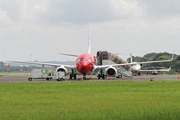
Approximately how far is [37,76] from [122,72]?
84.0 feet

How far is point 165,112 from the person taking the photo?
896cm

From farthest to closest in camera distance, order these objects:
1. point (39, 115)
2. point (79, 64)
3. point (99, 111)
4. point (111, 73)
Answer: point (111, 73) < point (79, 64) < point (99, 111) < point (39, 115)

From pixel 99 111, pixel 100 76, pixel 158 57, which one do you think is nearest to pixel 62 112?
pixel 99 111

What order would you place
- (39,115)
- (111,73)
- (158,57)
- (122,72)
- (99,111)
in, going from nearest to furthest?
1. (39,115)
2. (99,111)
3. (111,73)
4. (122,72)
5. (158,57)

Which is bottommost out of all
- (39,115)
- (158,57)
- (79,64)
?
(39,115)

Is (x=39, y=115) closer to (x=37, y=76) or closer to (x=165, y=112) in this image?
(x=165, y=112)

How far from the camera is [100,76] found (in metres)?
44.3

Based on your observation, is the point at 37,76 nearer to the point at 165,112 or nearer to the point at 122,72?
the point at 122,72

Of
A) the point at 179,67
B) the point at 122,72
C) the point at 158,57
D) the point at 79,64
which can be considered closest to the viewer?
the point at 79,64

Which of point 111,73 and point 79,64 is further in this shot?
point 111,73

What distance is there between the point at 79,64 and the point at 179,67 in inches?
4242

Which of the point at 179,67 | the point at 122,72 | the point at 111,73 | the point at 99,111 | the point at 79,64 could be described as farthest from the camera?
the point at 179,67

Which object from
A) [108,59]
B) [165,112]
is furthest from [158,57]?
[165,112]

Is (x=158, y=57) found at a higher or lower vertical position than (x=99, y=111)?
higher
